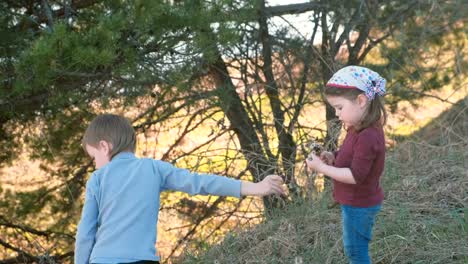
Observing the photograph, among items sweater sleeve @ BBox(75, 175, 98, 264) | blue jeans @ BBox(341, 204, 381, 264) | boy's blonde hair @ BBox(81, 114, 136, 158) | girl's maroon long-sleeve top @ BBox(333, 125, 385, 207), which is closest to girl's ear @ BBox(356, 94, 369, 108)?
girl's maroon long-sleeve top @ BBox(333, 125, 385, 207)

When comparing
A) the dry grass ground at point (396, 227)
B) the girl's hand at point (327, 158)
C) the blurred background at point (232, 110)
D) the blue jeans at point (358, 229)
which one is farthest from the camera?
A: the blurred background at point (232, 110)

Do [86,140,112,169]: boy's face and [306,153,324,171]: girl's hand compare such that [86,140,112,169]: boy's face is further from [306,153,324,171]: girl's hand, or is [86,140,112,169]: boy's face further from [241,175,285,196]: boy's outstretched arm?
[306,153,324,171]: girl's hand

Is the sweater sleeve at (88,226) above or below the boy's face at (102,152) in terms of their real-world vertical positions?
below

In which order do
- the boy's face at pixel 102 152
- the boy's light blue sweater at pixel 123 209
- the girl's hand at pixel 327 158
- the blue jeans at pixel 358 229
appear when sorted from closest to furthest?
the boy's light blue sweater at pixel 123 209 < the boy's face at pixel 102 152 < the blue jeans at pixel 358 229 < the girl's hand at pixel 327 158

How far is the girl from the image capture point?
334 centimetres

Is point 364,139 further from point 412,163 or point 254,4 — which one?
point 254,4

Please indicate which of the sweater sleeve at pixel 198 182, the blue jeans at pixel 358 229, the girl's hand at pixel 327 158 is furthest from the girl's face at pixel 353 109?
the sweater sleeve at pixel 198 182

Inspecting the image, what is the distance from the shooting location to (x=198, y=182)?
3328 millimetres

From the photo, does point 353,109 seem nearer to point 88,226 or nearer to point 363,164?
point 363,164

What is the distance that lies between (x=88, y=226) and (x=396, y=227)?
6.41 feet

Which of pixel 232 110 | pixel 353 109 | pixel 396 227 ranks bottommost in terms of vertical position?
pixel 396 227

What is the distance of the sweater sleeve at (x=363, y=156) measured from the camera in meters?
3.30

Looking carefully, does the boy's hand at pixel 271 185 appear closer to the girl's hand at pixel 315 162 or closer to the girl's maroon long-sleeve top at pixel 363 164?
the girl's hand at pixel 315 162

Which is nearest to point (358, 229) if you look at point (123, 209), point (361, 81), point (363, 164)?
point (363, 164)
